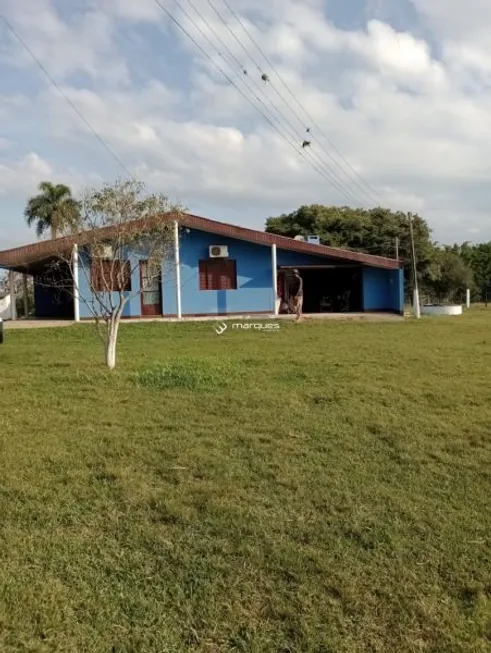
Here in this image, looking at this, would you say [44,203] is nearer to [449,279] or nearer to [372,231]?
[372,231]

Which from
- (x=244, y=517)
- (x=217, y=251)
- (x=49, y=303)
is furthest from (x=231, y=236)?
(x=244, y=517)

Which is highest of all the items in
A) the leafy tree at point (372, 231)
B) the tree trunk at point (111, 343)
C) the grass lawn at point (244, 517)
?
the leafy tree at point (372, 231)

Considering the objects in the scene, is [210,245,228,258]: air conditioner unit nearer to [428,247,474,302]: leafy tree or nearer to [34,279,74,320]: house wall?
[34,279,74,320]: house wall

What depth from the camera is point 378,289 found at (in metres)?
25.1

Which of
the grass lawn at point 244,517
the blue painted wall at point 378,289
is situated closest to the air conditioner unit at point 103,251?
the grass lawn at point 244,517

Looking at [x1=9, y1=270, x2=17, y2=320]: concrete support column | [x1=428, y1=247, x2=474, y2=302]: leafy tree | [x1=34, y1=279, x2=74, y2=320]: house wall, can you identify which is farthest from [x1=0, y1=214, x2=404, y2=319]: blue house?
[x1=428, y1=247, x2=474, y2=302]: leafy tree

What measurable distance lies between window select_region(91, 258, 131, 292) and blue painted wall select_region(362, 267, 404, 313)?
16.1 meters

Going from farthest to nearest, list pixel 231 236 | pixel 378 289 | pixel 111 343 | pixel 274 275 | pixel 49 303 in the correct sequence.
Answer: pixel 49 303 < pixel 378 289 < pixel 274 275 < pixel 231 236 < pixel 111 343

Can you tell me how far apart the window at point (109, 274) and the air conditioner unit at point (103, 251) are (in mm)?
81

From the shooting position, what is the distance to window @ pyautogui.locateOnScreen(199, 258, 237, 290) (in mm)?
22859

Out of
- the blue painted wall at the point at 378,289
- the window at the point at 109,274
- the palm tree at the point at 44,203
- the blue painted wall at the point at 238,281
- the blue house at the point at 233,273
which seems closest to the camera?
the window at the point at 109,274

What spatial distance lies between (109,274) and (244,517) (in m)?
6.78

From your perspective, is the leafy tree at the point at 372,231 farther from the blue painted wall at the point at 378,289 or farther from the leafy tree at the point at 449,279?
the blue painted wall at the point at 378,289

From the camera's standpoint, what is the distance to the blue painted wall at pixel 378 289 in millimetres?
25000
